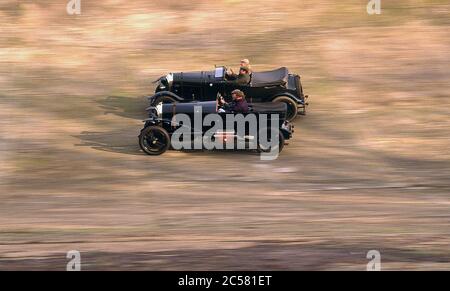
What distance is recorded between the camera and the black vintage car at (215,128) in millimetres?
16531

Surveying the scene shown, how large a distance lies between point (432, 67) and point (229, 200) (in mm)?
11210

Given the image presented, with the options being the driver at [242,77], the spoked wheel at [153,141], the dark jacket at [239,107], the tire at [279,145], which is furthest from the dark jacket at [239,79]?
the spoked wheel at [153,141]

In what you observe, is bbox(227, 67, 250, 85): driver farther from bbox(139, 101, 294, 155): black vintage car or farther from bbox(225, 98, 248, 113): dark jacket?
bbox(225, 98, 248, 113): dark jacket

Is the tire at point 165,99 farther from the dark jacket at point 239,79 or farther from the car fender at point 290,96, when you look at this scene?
the car fender at point 290,96

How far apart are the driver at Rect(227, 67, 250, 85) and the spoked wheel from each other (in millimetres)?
2689

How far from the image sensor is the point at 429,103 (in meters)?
20.2

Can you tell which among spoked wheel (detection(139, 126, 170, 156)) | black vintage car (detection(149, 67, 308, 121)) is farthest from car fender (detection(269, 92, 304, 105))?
spoked wheel (detection(139, 126, 170, 156))

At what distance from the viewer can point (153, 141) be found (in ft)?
55.0

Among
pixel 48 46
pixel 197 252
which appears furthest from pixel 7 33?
pixel 197 252

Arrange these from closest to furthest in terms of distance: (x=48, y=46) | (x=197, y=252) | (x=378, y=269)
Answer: (x=378, y=269) → (x=197, y=252) → (x=48, y=46)

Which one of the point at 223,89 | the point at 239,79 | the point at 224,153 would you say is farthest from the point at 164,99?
the point at 224,153

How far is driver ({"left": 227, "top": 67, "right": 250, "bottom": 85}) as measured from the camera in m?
18.3

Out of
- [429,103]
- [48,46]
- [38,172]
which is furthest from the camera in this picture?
[48,46]
